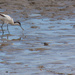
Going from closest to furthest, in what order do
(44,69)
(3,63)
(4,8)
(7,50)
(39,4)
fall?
(44,69) → (3,63) → (7,50) → (4,8) → (39,4)

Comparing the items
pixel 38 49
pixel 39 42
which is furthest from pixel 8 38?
pixel 38 49

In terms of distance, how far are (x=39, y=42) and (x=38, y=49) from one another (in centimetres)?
120

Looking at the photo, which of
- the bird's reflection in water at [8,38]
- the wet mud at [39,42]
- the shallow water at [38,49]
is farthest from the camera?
the bird's reflection in water at [8,38]

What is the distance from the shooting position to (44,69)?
294 inches

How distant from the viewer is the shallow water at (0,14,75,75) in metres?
7.48

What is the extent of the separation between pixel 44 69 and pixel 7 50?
251 cm

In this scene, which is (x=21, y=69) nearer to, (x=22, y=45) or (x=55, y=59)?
(x=55, y=59)

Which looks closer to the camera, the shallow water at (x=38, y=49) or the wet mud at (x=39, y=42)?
the shallow water at (x=38, y=49)

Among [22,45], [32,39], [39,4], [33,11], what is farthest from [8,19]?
[39,4]

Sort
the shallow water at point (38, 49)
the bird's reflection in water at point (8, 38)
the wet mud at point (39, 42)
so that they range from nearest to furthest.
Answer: the shallow water at point (38, 49), the wet mud at point (39, 42), the bird's reflection in water at point (8, 38)

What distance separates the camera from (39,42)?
11.1 meters

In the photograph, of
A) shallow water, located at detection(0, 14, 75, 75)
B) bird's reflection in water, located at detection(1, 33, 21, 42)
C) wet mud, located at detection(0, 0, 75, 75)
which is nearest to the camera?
shallow water, located at detection(0, 14, 75, 75)

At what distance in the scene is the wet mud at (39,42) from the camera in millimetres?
7652

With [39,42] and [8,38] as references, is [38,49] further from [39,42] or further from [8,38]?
[8,38]
